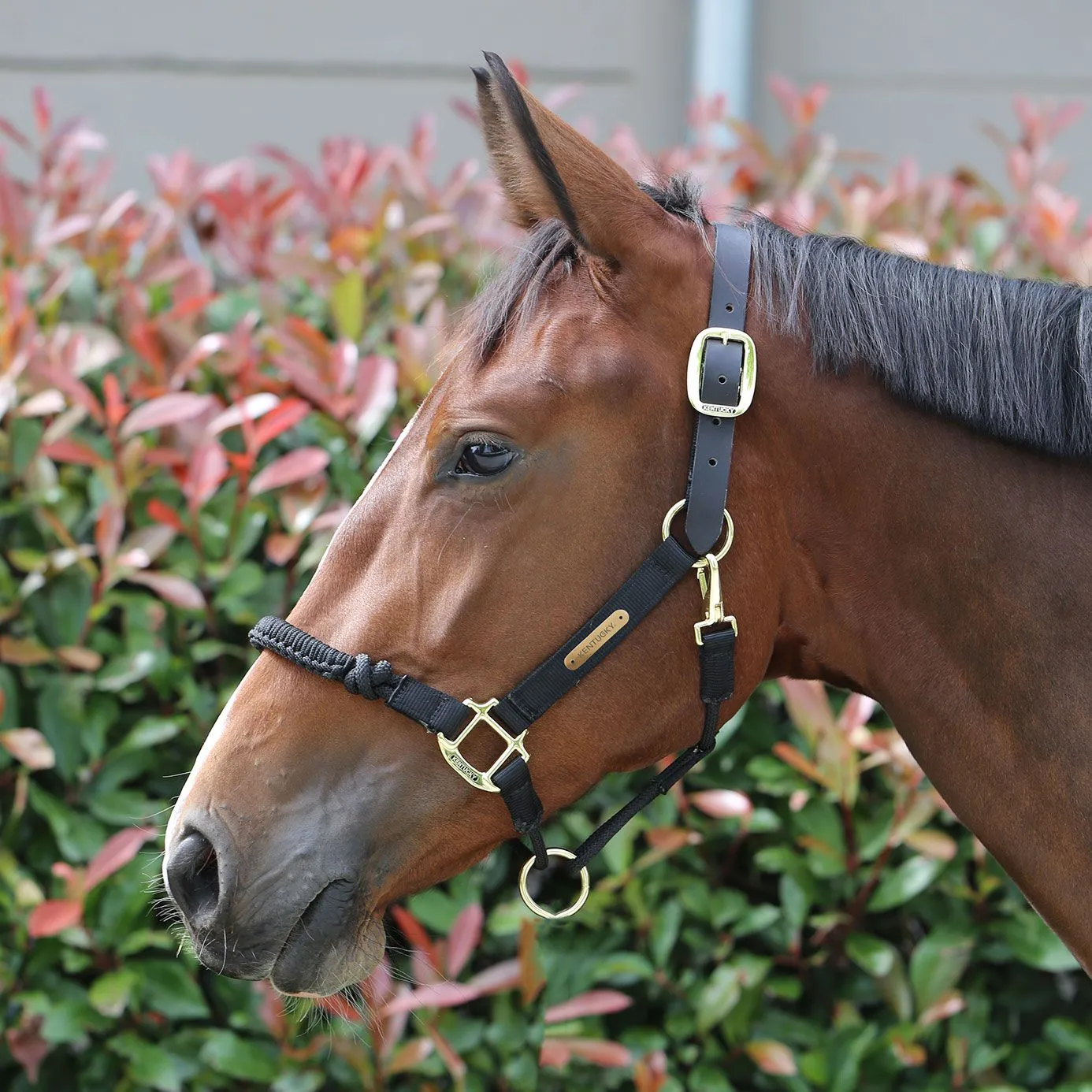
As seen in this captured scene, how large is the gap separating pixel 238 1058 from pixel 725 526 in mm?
1708

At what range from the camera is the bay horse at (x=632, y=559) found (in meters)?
1.55

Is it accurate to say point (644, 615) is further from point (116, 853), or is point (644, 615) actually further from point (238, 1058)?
point (238, 1058)

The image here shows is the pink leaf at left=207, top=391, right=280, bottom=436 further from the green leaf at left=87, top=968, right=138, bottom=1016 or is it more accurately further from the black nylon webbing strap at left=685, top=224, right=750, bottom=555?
the black nylon webbing strap at left=685, top=224, right=750, bottom=555

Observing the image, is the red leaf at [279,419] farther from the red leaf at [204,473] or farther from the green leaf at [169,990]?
the green leaf at [169,990]

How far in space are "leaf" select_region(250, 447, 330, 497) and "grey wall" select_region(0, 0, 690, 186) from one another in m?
Result: 3.13

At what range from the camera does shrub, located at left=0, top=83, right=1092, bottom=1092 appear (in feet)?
8.23

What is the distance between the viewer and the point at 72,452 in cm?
254

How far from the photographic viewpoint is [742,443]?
158cm

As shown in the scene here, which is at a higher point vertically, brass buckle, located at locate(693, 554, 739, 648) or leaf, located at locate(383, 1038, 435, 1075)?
brass buckle, located at locate(693, 554, 739, 648)

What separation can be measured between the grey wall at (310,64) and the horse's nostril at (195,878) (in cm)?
427

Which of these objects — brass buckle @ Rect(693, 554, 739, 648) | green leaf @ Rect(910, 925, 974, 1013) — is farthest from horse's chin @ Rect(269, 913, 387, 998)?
green leaf @ Rect(910, 925, 974, 1013)

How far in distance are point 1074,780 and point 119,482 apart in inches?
78.2

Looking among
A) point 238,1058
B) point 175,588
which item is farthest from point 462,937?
point 175,588

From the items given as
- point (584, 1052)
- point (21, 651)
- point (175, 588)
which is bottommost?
point (584, 1052)
